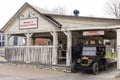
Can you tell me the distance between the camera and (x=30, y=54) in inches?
1005

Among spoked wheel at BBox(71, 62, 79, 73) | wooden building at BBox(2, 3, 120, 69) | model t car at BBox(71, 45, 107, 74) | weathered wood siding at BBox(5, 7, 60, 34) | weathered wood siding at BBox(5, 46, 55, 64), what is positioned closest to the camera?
model t car at BBox(71, 45, 107, 74)

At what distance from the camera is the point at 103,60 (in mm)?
22391

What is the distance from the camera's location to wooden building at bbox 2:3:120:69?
2163cm

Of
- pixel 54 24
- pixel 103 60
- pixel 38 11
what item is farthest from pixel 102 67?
pixel 38 11

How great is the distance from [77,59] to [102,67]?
247cm

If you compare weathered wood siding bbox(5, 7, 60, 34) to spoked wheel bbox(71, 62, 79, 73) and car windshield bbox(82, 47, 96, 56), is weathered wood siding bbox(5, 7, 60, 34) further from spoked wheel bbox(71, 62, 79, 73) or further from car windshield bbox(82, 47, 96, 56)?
spoked wheel bbox(71, 62, 79, 73)

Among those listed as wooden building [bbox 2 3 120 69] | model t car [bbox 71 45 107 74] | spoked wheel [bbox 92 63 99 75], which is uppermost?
wooden building [bbox 2 3 120 69]

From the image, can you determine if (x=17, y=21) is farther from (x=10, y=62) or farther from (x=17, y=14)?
(x=10, y=62)

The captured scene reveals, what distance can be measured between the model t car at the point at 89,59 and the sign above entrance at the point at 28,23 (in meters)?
5.90

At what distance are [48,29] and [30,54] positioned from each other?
3158 millimetres

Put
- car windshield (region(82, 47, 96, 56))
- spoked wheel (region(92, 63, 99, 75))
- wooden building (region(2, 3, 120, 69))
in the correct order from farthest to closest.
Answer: wooden building (region(2, 3, 120, 69)) < car windshield (region(82, 47, 96, 56)) < spoked wheel (region(92, 63, 99, 75))

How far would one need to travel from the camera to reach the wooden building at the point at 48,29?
21.6 m

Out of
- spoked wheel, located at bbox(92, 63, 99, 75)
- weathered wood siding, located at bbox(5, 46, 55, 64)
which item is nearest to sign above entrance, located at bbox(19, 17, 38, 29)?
weathered wood siding, located at bbox(5, 46, 55, 64)

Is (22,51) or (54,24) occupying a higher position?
(54,24)
